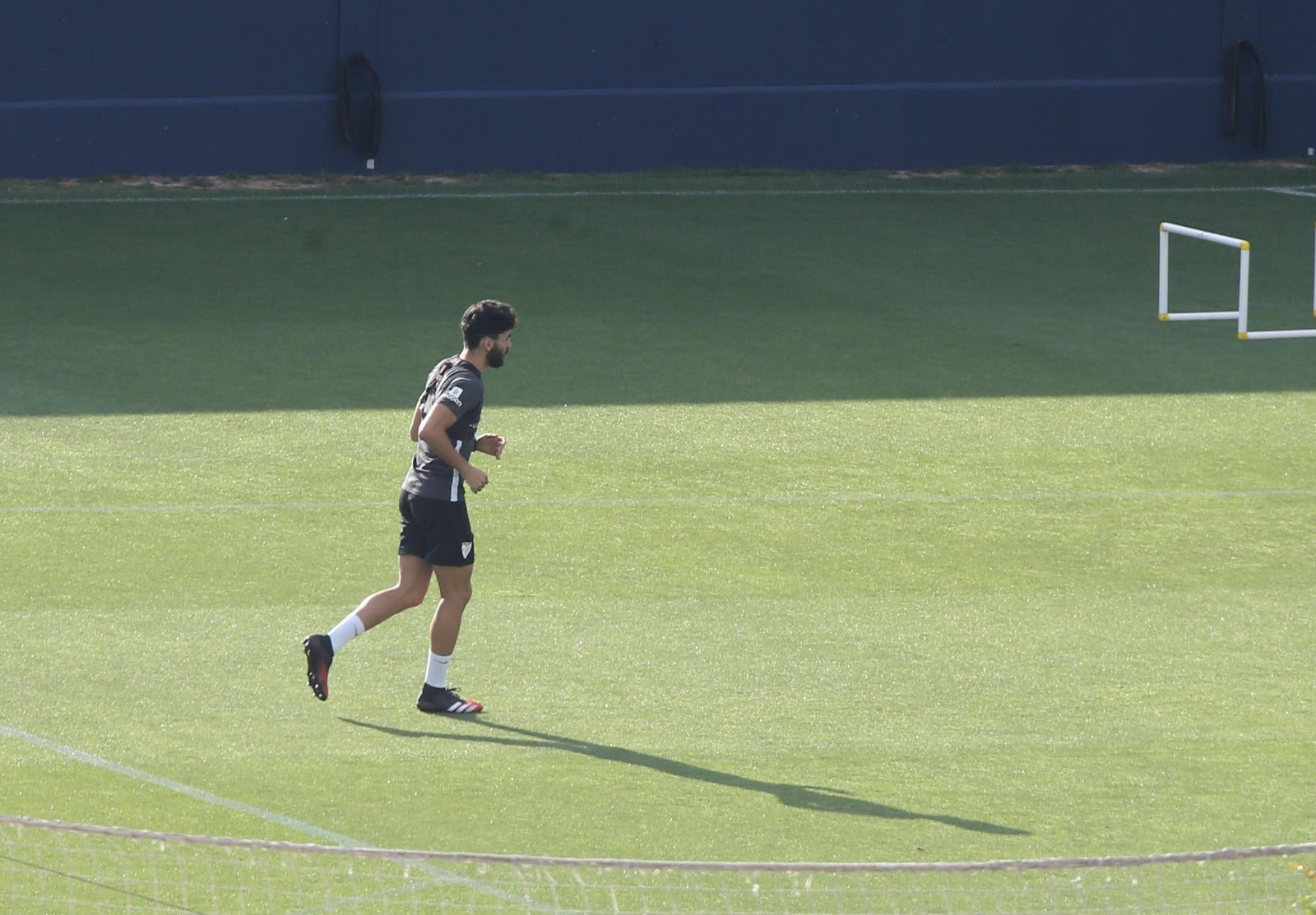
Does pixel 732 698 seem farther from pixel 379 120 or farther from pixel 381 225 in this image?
pixel 379 120

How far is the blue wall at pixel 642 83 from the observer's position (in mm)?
22766

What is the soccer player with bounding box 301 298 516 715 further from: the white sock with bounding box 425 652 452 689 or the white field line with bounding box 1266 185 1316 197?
the white field line with bounding box 1266 185 1316 197

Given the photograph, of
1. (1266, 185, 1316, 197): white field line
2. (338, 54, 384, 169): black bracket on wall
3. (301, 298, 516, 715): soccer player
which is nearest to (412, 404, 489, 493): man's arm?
(301, 298, 516, 715): soccer player

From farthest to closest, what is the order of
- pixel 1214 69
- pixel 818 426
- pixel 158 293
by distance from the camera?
pixel 1214 69 < pixel 158 293 < pixel 818 426

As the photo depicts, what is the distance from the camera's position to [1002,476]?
503 inches

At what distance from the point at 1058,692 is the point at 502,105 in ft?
52.3

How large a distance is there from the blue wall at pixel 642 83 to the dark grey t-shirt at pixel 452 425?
15.2 m

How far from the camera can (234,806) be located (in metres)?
7.43

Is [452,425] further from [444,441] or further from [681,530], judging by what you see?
[681,530]

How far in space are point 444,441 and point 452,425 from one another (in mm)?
138

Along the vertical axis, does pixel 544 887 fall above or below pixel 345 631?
below

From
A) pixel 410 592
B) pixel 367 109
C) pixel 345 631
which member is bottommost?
pixel 345 631

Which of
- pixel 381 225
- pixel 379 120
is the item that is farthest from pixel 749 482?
pixel 379 120

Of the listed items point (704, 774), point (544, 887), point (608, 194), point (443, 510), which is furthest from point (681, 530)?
point (608, 194)
